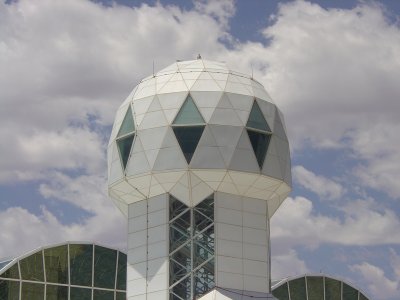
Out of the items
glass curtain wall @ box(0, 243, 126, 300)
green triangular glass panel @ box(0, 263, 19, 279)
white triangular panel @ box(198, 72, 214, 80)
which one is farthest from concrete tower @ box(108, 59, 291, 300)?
green triangular glass panel @ box(0, 263, 19, 279)

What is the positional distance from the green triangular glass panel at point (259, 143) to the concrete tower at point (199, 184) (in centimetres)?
7

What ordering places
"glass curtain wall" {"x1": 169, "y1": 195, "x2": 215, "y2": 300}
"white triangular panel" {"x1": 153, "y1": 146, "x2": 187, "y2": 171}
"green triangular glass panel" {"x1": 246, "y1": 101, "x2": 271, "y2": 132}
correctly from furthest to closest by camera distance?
"green triangular glass panel" {"x1": 246, "y1": 101, "x2": 271, "y2": 132} → "glass curtain wall" {"x1": 169, "y1": 195, "x2": 215, "y2": 300} → "white triangular panel" {"x1": 153, "y1": 146, "x2": 187, "y2": 171}

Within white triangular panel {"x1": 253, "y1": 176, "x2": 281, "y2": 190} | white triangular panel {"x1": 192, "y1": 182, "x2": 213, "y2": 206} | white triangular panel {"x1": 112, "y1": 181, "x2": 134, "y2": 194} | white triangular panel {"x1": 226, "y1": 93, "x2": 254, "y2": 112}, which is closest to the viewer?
white triangular panel {"x1": 192, "y1": 182, "x2": 213, "y2": 206}

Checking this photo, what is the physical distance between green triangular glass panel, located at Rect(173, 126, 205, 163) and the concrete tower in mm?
64

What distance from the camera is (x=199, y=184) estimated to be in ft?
190

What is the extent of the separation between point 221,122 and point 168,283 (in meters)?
10.9

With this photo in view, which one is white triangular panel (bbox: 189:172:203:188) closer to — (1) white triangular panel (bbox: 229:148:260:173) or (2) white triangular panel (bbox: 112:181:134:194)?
(1) white triangular panel (bbox: 229:148:260:173)

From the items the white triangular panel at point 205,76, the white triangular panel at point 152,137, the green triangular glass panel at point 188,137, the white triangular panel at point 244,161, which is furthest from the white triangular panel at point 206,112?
the white triangular panel at point 205,76

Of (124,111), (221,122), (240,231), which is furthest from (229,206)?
(124,111)

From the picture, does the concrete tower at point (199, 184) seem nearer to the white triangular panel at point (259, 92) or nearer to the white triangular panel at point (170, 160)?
the white triangular panel at point (170, 160)

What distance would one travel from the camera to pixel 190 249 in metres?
58.4

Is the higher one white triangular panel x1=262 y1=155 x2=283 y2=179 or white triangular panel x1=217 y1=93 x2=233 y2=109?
white triangular panel x1=217 y1=93 x2=233 y2=109

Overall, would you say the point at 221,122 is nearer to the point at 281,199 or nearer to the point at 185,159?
the point at 185,159

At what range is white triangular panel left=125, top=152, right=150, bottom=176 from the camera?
191 feet
